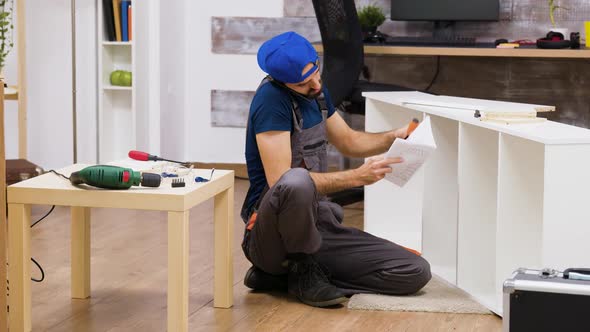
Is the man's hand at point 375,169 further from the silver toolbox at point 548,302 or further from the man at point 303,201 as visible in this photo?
the silver toolbox at point 548,302

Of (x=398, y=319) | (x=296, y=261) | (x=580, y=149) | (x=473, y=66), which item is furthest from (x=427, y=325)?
(x=473, y=66)

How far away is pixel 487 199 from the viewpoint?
3.35 metres

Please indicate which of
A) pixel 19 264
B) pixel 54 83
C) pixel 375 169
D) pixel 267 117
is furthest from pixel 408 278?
→ pixel 54 83

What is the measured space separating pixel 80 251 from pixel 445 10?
2955 mm

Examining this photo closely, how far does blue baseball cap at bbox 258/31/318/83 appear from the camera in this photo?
124 inches

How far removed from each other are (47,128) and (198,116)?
2.93 feet

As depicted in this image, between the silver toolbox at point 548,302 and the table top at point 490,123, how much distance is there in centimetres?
61

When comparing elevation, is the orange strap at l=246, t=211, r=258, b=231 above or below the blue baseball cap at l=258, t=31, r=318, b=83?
below

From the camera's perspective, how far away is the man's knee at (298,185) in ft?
9.87

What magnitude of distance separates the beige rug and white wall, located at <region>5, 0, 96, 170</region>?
106 inches

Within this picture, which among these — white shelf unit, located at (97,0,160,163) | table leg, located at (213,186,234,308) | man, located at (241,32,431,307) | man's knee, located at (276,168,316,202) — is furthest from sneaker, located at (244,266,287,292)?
white shelf unit, located at (97,0,160,163)

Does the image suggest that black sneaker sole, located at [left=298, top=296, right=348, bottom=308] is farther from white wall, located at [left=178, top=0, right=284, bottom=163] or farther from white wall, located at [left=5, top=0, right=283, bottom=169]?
white wall, located at [left=178, top=0, right=284, bottom=163]

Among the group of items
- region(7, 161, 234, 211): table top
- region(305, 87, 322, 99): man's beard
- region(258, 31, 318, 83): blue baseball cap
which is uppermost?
region(258, 31, 318, 83): blue baseball cap

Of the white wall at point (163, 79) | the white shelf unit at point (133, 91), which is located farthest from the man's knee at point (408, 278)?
the white wall at point (163, 79)
